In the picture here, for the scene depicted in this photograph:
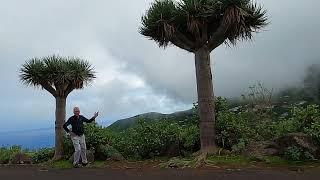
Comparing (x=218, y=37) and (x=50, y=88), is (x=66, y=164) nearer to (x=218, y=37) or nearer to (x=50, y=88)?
(x=50, y=88)

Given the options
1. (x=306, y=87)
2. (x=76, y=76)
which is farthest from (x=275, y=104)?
(x=306, y=87)

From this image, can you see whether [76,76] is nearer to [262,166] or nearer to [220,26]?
[220,26]

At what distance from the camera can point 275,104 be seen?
1845 cm

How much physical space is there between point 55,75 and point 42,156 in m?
3.26

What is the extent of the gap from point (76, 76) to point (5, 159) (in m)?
4.78

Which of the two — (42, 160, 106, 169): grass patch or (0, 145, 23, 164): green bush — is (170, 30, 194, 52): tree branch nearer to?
(42, 160, 106, 169): grass patch

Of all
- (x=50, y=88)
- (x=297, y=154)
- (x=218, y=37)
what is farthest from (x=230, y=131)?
(x=50, y=88)

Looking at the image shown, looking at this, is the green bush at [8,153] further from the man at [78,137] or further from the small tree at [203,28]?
the small tree at [203,28]

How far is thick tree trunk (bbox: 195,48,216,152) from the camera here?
15.0 metres

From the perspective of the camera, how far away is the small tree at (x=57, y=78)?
1830 cm

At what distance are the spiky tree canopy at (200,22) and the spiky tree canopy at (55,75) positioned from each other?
403 centimetres

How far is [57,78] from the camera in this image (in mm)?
18297

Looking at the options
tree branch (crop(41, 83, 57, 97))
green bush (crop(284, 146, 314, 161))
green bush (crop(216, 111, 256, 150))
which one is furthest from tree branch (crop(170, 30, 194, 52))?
tree branch (crop(41, 83, 57, 97))

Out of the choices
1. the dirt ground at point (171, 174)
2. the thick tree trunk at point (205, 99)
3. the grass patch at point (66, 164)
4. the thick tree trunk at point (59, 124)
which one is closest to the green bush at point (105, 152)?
the grass patch at point (66, 164)
